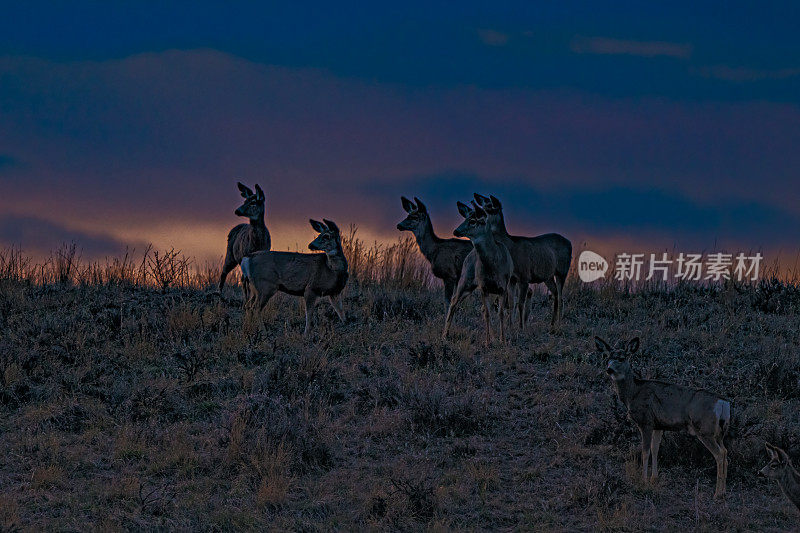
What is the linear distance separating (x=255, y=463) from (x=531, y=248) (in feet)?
28.2

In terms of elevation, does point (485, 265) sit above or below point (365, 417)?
above

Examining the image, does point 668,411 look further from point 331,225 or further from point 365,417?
point 331,225

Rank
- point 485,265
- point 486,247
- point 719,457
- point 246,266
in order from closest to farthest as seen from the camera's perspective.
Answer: point 719,457
point 485,265
point 486,247
point 246,266

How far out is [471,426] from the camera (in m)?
12.7

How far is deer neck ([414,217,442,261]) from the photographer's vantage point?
20.2m

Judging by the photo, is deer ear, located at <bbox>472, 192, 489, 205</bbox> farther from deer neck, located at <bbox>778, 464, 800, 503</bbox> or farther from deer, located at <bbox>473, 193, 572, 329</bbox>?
deer neck, located at <bbox>778, 464, 800, 503</bbox>

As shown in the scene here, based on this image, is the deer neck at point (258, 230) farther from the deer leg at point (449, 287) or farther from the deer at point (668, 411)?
the deer at point (668, 411)

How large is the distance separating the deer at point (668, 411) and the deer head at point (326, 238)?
7830mm

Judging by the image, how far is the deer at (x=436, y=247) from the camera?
19.6 metres

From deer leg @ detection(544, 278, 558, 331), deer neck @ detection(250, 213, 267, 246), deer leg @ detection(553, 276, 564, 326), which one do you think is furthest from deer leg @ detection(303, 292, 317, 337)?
deer neck @ detection(250, 213, 267, 246)

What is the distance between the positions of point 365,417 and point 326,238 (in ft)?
18.9

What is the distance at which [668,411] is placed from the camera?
1058 cm

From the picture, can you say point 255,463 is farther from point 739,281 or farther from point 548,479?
point 739,281

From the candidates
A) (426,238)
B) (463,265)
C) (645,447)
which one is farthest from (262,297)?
(645,447)
